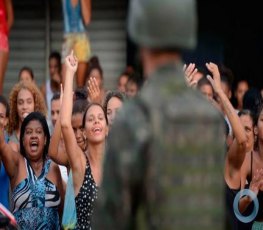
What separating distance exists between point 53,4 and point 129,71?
2.03m

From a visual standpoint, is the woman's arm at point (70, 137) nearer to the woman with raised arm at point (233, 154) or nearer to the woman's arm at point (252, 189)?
the woman with raised arm at point (233, 154)

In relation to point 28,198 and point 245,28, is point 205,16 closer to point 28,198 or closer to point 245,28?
point 245,28

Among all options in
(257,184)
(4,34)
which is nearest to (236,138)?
(257,184)

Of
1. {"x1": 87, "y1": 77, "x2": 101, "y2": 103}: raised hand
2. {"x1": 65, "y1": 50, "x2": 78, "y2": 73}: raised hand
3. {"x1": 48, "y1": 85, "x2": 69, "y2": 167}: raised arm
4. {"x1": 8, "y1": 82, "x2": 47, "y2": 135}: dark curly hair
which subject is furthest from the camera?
{"x1": 8, "y1": 82, "x2": 47, "y2": 135}: dark curly hair

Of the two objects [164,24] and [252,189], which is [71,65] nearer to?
[252,189]

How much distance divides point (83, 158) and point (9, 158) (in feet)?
2.14

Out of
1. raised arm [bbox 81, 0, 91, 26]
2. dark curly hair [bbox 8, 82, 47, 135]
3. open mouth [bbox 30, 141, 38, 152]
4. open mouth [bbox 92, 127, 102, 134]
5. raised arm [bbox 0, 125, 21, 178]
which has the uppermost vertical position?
raised arm [bbox 81, 0, 91, 26]

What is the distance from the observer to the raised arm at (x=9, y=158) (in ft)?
23.0

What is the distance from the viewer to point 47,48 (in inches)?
504

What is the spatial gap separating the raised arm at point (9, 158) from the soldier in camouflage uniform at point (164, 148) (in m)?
3.26

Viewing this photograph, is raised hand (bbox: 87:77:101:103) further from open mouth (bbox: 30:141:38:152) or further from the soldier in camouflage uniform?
the soldier in camouflage uniform

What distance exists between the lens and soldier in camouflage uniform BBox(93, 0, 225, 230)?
3697 millimetres

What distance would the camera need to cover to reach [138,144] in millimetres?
3686

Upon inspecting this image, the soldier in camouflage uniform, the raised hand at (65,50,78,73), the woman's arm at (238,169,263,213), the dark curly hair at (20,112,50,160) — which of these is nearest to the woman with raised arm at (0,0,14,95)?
the dark curly hair at (20,112,50,160)
